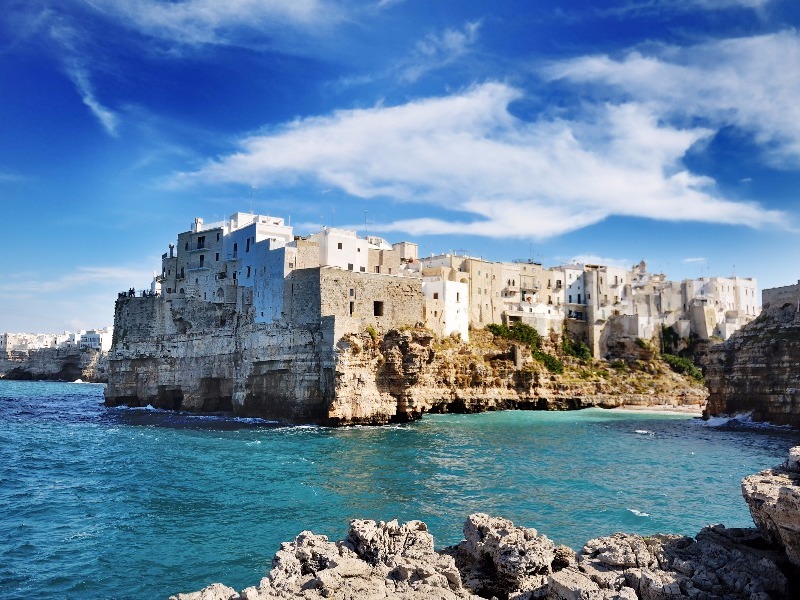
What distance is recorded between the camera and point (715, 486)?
23016mm

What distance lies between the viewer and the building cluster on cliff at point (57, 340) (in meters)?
141

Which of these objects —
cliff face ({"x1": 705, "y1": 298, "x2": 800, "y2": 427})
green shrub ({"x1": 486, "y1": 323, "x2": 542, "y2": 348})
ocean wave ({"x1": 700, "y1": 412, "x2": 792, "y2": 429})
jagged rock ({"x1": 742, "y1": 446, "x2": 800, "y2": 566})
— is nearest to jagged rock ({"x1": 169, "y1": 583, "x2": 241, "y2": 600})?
jagged rock ({"x1": 742, "y1": 446, "x2": 800, "y2": 566})

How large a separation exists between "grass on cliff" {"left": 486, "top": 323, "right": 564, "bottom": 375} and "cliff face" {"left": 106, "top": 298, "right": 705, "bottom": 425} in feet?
4.75

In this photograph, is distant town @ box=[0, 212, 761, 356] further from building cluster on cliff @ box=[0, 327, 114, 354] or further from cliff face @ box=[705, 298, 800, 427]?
building cluster on cliff @ box=[0, 327, 114, 354]

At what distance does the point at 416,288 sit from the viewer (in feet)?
150

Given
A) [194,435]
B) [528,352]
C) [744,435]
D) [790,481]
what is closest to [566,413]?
[528,352]

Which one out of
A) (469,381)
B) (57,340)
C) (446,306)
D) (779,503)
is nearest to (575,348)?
(469,381)

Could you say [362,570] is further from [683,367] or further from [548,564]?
[683,367]

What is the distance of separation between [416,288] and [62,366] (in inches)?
3961

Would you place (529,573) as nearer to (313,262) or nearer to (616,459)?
(616,459)

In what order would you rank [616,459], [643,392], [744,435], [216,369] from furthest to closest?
[643,392] < [216,369] < [744,435] < [616,459]

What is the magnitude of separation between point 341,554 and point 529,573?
3.08 m

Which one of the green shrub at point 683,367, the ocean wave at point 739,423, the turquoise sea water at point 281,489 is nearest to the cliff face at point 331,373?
the green shrub at point 683,367

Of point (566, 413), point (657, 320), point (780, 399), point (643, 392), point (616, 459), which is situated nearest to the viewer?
point (616, 459)
